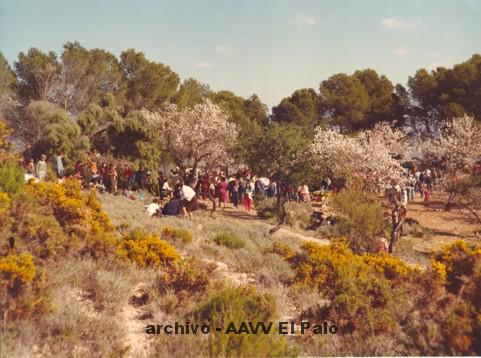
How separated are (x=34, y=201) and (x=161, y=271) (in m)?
2.59

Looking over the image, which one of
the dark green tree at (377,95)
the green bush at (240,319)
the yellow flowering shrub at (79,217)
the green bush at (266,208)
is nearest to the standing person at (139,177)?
the green bush at (266,208)

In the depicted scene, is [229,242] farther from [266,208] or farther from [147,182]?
[147,182]

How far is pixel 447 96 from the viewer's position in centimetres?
3894

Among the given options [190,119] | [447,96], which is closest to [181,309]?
[190,119]

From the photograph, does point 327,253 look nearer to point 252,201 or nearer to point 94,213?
point 94,213

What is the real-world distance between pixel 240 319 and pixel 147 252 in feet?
9.79

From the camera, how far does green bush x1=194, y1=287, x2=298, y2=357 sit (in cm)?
449

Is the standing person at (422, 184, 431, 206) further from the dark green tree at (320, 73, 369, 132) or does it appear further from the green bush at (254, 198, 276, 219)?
the dark green tree at (320, 73, 369, 132)

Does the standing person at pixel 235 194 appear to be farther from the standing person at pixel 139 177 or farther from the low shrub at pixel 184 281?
the low shrub at pixel 184 281

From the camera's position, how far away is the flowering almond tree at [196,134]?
2850cm

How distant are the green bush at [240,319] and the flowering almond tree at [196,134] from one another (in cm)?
2280

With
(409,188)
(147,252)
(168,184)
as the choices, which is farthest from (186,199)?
(409,188)

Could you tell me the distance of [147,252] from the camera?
297 inches

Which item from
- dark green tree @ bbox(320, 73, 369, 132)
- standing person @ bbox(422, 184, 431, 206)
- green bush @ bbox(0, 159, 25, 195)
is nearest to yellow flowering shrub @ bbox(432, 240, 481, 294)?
green bush @ bbox(0, 159, 25, 195)
